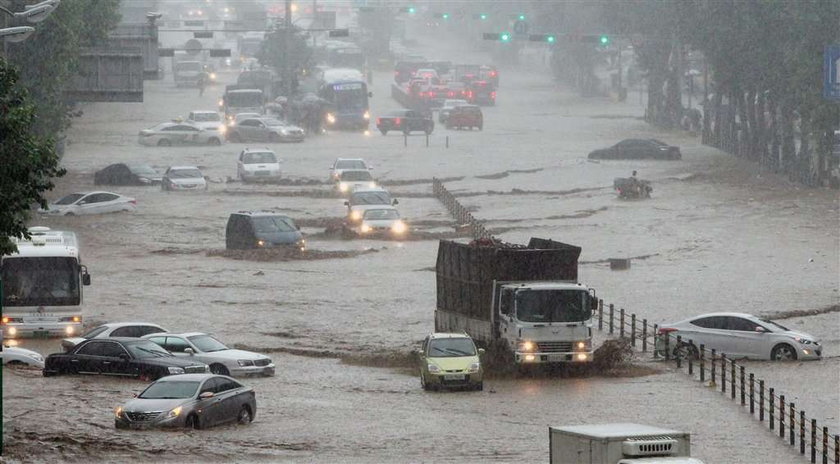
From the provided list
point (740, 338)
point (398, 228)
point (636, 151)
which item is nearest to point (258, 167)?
point (398, 228)

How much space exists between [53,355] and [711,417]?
40.2 feet

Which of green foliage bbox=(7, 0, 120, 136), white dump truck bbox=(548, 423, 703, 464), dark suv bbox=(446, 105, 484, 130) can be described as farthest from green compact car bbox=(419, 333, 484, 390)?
dark suv bbox=(446, 105, 484, 130)

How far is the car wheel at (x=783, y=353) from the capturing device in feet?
116

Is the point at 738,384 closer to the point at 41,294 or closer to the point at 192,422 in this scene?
the point at 192,422

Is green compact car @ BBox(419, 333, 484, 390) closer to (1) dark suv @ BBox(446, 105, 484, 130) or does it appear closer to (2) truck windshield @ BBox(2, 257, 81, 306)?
(2) truck windshield @ BBox(2, 257, 81, 306)

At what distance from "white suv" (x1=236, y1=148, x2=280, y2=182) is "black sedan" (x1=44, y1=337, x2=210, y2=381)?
44269mm

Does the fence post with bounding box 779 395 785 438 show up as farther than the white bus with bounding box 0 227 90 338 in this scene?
No

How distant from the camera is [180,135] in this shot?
9450cm

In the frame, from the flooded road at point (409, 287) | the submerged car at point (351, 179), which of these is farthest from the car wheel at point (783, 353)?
the submerged car at point (351, 179)

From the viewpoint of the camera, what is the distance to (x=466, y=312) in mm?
35531

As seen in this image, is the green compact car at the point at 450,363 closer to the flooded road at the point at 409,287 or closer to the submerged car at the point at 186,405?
the flooded road at the point at 409,287

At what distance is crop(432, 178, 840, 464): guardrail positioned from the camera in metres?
26.3

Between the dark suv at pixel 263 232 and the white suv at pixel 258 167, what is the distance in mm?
21488

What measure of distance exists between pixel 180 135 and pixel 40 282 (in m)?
57.2
